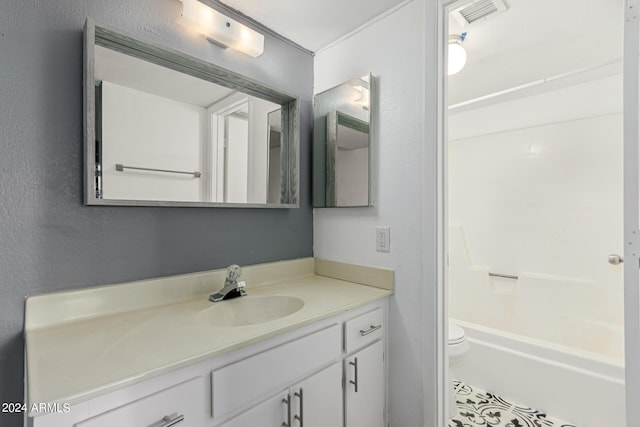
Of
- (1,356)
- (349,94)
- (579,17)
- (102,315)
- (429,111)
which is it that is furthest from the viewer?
(349,94)

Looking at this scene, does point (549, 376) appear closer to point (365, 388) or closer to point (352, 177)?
point (365, 388)

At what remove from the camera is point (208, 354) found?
2.70 feet

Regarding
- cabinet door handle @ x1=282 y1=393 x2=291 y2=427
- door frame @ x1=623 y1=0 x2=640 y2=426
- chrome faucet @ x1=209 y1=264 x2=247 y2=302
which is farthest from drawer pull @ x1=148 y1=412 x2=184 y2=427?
door frame @ x1=623 y1=0 x2=640 y2=426

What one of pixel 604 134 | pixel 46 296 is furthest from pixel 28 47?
pixel 604 134

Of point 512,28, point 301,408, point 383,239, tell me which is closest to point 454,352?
point 383,239

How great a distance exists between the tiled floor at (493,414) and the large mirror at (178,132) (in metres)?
1.63

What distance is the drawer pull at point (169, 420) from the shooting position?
0.75 metres

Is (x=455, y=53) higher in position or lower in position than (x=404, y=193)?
higher

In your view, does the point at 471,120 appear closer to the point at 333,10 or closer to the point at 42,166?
the point at 333,10

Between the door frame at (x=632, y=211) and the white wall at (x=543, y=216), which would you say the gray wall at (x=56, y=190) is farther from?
the white wall at (x=543, y=216)

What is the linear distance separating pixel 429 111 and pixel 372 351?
1119 millimetres

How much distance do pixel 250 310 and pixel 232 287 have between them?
0.13 m

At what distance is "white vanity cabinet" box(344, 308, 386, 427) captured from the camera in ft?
4.15

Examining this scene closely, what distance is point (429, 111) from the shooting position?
1.38 m
